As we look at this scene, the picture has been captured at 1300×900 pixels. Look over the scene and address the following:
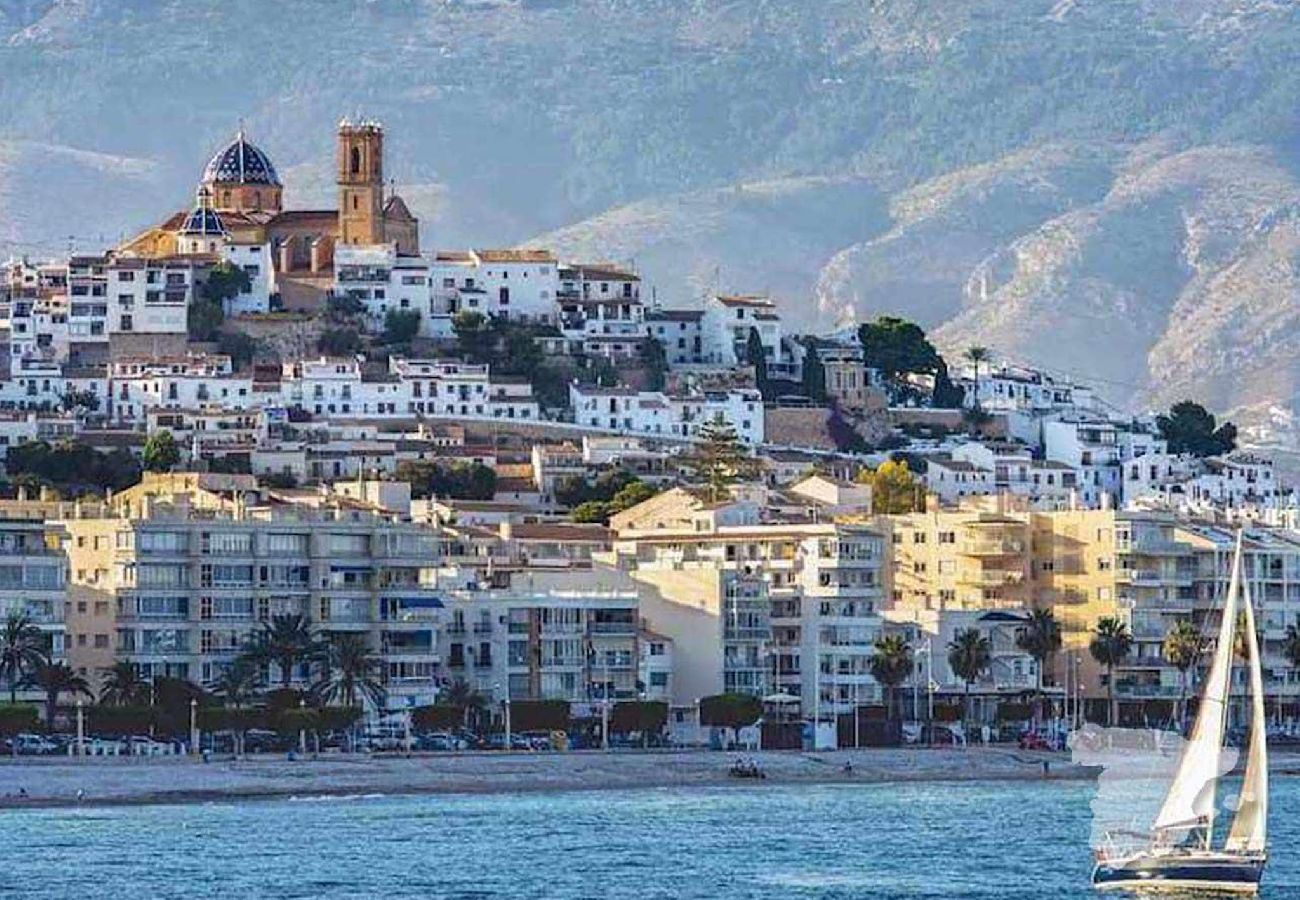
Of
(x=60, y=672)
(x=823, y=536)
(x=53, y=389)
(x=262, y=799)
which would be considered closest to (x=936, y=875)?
(x=262, y=799)

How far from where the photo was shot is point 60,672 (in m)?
132

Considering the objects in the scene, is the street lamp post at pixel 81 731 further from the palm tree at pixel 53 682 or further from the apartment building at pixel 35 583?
the apartment building at pixel 35 583

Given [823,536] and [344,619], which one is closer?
[344,619]

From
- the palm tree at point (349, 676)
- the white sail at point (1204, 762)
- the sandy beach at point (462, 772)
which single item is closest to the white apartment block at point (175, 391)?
the palm tree at point (349, 676)

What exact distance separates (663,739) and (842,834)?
2590 centimetres

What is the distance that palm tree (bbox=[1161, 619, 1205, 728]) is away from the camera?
153 metres

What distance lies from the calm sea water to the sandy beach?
1190 mm

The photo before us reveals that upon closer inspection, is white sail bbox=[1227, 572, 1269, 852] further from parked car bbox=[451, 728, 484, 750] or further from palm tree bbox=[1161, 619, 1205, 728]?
palm tree bbox=[1161, 619, 1205, 728]

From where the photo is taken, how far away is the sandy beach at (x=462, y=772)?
401 ft

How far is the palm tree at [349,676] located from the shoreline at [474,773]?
427 cm

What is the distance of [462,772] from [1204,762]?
41526 mm

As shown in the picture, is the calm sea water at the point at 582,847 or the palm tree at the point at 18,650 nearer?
the calm sea water at the point at 582,847

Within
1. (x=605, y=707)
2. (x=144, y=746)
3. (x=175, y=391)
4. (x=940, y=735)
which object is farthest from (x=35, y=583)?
(x=175, y=391)

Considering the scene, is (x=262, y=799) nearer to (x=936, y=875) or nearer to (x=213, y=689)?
(x=213, y=689)
